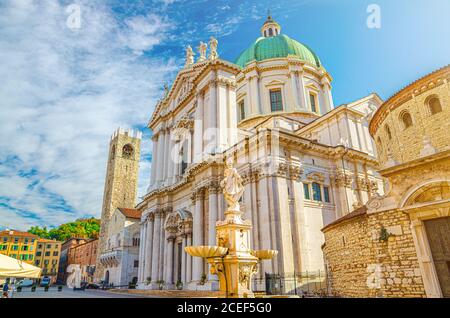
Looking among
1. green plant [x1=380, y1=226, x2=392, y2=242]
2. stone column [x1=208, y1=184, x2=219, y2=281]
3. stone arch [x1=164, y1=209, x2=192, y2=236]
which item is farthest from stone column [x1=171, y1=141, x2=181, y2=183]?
green plant [x1=380, y1=226, x2=392, y2=242]

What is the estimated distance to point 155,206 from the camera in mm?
30719

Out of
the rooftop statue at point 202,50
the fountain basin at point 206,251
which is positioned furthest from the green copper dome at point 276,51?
the fountain basin at point 206,251

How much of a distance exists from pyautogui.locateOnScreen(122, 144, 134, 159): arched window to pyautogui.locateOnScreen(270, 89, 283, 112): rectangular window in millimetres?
37390

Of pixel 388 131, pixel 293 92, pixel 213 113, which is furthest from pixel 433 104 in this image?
Answer: pixel 293 92

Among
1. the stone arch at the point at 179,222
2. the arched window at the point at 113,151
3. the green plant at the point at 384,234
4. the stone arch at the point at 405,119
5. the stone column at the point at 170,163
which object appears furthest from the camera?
the arched window at the point at 113,151

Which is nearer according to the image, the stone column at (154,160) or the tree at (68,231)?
the stone column at (154,160)

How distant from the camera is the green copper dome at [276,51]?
36.6 m

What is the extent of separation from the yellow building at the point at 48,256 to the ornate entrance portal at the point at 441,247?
82734 mm

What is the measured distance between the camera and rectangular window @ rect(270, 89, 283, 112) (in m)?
33.8

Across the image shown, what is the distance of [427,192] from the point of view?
1091 centimetres

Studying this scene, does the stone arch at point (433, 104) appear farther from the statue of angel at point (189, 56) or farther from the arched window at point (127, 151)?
the arched window at point (127, 151)

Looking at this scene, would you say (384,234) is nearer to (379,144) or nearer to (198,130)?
(379,144)

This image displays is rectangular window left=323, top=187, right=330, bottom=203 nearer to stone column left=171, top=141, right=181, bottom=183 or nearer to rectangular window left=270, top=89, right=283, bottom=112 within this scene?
rectangular window left=270, top=89, right=283, bottom=112
